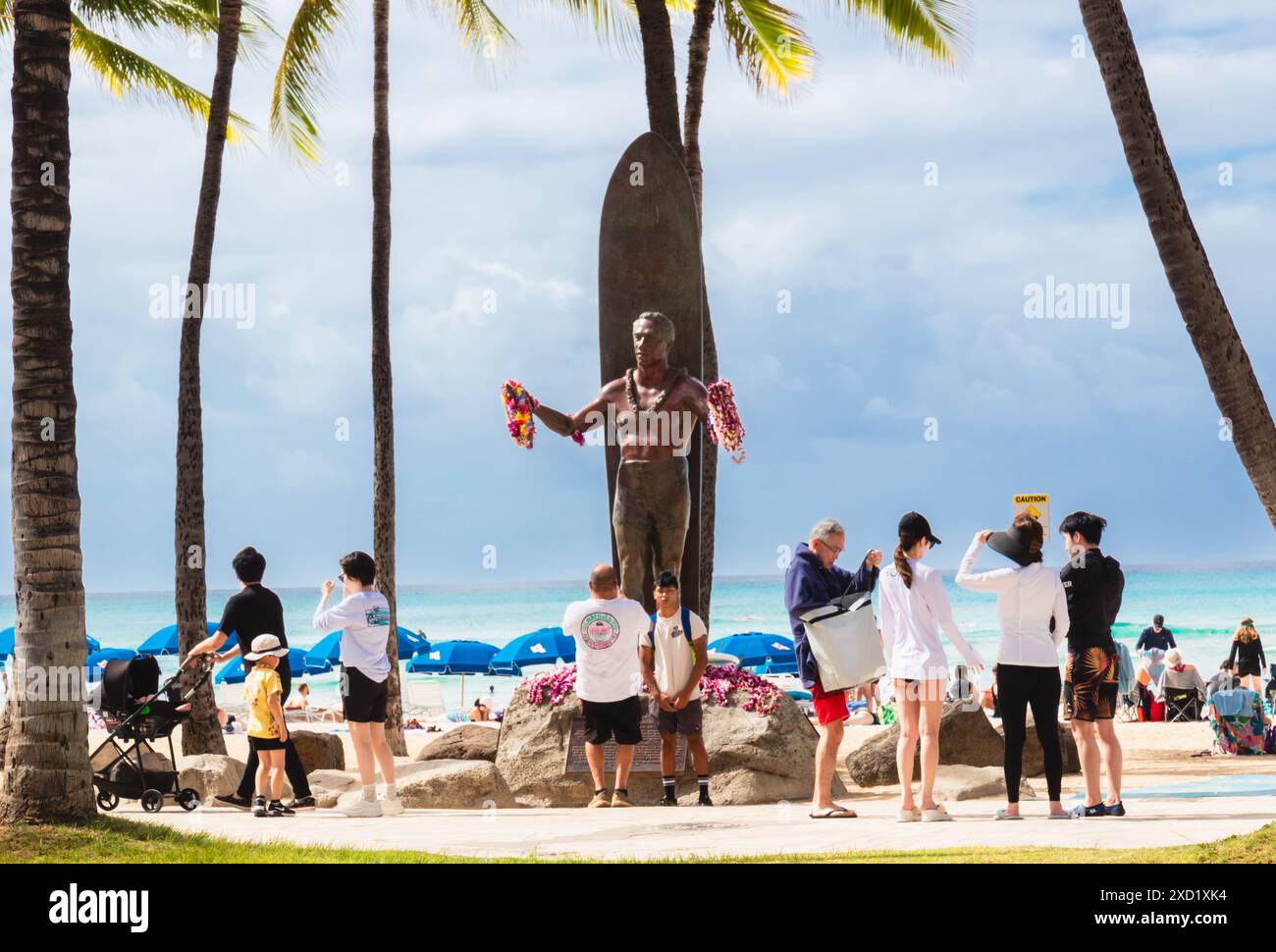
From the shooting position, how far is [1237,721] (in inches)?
614

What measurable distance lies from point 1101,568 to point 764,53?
14.1 m

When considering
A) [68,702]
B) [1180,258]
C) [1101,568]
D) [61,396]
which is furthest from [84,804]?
[1180,258]

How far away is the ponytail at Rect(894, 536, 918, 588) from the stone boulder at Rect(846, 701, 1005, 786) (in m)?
4.24

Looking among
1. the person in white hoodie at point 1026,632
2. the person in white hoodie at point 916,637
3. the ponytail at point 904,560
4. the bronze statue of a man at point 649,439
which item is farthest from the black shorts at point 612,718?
the person in white hoodie at point 1026,632

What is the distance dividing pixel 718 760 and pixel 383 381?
8.93 m

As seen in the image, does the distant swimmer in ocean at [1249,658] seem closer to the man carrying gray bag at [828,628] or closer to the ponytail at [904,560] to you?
the man carrying gray bag at [828,628]

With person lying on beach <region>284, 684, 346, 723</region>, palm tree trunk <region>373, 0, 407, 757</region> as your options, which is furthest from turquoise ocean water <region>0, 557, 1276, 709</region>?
palm tree trunk <region>373, 0, 407, 757</region>

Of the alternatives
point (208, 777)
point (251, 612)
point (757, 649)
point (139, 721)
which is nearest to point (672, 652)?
point (251, 612)

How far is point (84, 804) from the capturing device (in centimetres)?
864

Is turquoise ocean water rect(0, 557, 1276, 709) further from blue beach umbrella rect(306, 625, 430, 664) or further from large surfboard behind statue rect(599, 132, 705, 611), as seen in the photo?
large surfboard behind statue rect(599, 132, 705, 611)

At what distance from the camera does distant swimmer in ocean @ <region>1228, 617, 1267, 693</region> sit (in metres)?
18.8

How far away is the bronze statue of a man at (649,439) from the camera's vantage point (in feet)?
39.1

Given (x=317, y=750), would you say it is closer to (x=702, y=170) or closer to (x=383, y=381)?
(x=383, y=381)
